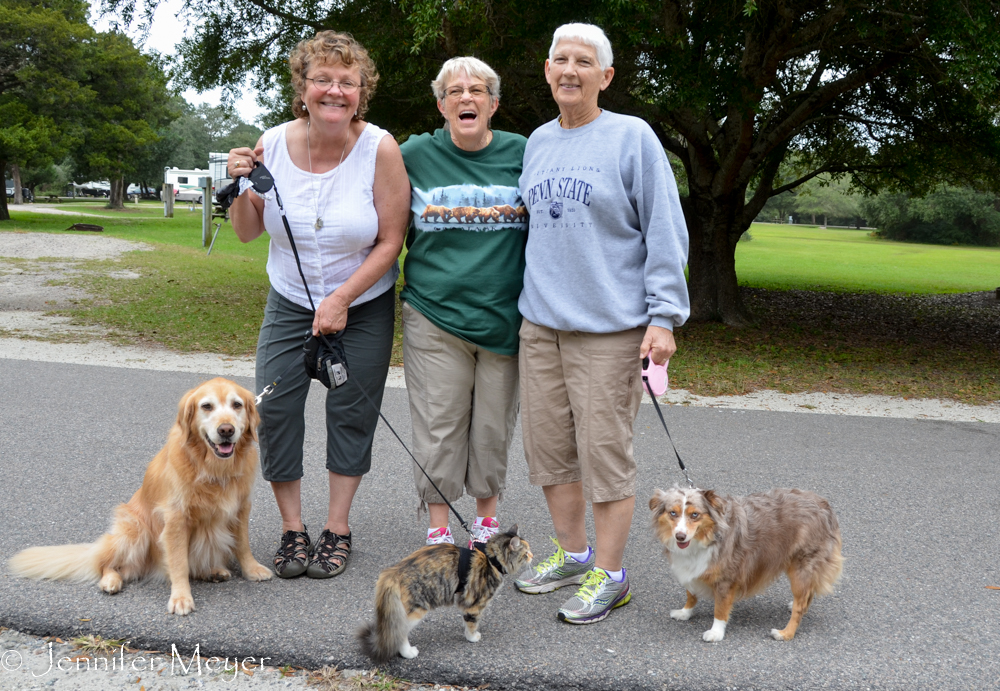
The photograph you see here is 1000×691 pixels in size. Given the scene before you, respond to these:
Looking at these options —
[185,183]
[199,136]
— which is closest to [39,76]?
[185,183]

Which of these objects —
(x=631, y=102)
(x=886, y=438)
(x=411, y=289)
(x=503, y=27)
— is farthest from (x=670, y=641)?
(x=631, y=102)

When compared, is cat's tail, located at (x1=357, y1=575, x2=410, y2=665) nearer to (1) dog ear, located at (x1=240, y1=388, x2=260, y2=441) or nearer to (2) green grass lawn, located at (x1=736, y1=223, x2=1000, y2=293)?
(1) dog ear, located at (x1=240, y1=388, x2=260, y2=441)

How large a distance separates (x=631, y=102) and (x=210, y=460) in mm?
9931

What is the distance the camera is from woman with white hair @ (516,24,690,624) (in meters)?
3.24

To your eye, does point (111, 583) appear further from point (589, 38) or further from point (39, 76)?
point (39, 76)

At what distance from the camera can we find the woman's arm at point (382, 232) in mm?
3578

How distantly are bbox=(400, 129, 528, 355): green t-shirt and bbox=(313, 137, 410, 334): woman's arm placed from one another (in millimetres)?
74

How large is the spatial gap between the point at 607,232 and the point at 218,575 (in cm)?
233

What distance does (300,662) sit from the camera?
3033 mm

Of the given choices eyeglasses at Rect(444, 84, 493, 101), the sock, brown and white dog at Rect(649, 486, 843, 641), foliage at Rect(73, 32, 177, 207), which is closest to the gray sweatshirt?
eyeglasses at Rect(444, 84, 493, 101)

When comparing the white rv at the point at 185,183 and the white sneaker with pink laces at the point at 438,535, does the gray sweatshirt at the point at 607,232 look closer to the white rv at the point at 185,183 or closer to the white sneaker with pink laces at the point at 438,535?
the white sneaker with pink laces at the point at 438,535

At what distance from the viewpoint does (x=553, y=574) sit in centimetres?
376

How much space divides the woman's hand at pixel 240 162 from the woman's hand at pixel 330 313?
0.66 metres

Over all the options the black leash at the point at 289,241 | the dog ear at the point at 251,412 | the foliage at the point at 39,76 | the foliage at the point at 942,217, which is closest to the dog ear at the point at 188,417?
the dog ear at the point at 251,412
